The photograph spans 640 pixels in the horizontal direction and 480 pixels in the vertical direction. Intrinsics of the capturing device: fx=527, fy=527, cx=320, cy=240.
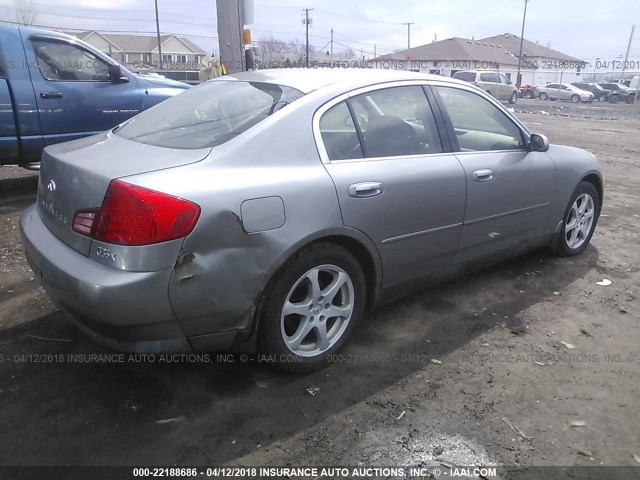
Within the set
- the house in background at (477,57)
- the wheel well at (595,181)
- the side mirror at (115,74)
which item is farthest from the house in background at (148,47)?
the wheel well at (595,181)

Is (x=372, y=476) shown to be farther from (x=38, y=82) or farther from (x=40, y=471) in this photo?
(x=38, y=82)

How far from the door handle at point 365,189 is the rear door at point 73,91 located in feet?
15.2

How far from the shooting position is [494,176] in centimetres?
361

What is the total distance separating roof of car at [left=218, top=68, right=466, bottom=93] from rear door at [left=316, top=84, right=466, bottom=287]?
8 cm

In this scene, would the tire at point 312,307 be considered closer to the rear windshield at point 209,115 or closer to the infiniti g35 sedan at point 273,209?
the infiniti g35 sedan at point 273,209

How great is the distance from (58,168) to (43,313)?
1245 mm

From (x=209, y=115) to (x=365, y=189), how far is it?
3.26ft

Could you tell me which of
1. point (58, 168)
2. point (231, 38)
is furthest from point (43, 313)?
point (231, 38)

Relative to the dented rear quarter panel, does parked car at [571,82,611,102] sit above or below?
below

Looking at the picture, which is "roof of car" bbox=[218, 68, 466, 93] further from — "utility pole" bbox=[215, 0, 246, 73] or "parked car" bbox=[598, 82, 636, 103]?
"parked car" bbox=[598, 82, 636, 103]

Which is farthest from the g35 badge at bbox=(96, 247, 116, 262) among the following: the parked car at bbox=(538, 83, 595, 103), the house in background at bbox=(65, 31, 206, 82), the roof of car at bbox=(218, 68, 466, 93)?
the house in background at bbox=(65, 31, 206, 82)

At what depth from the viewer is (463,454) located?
7.68 feet

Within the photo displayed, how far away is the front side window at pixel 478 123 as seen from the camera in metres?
3.56

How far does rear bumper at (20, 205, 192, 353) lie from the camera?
222 centimetres
